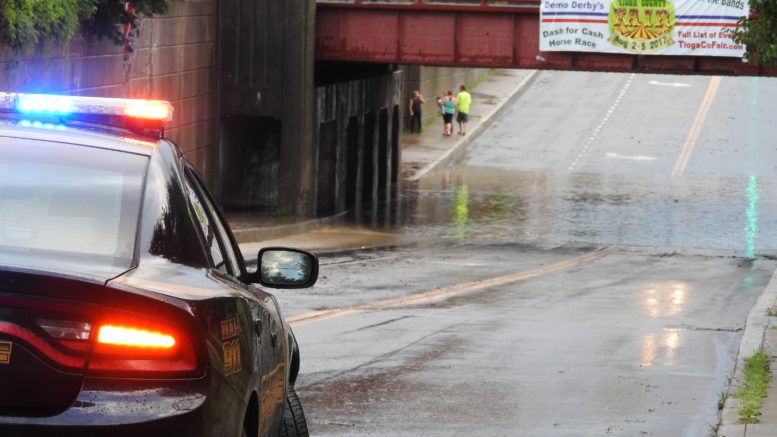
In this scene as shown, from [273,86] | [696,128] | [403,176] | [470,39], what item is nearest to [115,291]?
[470,39]

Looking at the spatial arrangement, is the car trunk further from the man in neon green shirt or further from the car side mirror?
the man in neon green shirt

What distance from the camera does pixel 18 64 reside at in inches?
1021

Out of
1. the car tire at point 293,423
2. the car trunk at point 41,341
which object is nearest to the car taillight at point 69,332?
the car trunk at point 41,341

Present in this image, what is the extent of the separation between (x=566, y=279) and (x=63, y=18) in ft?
32.6

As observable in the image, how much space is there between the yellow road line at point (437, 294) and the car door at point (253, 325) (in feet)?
33.8

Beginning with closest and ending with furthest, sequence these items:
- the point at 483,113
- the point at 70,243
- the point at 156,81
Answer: the point at 70,243 → the point at 156,81 → the point at 483,113

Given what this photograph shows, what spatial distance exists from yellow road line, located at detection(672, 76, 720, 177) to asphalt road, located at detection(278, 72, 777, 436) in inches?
3.6

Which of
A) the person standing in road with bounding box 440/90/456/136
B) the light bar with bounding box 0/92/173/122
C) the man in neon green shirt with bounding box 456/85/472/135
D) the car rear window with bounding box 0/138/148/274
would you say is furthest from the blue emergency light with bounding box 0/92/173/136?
the person standing in road with bounding box 440/90/456/136

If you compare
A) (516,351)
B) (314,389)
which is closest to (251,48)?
(516,351)

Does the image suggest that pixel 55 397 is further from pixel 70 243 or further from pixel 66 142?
pixel 66 142

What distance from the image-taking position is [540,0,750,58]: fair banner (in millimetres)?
35219

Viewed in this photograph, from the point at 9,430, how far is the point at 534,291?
19777 mm

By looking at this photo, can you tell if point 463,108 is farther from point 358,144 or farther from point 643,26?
point 643,26

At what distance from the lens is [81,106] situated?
5.33 m
